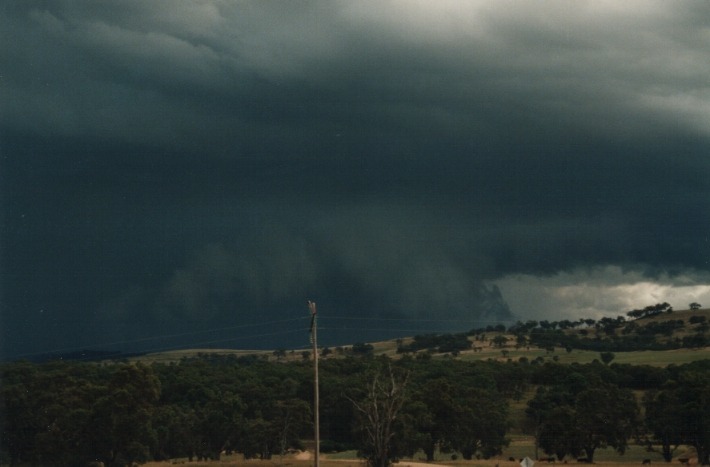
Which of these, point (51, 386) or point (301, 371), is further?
point (301, 371)

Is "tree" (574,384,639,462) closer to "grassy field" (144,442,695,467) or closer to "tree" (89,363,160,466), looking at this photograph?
"grassy field" (144,442,695,467)

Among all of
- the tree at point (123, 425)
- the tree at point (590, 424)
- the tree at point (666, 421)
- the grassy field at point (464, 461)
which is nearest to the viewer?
the grassy field at point (464, 461)

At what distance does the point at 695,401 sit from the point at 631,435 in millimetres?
11584

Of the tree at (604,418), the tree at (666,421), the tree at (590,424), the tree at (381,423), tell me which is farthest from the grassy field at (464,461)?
the tree at (666,421)

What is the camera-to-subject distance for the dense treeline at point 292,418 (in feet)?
414

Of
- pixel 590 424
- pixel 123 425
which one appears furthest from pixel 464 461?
pixel 123 425

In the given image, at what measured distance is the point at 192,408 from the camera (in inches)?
6137

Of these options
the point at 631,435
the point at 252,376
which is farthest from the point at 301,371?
the point at 631,435

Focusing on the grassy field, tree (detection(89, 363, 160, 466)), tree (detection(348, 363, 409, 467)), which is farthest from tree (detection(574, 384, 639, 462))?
tree (detection(89, 363, 160, 466))

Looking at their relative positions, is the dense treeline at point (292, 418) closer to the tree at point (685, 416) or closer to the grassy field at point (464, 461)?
the tree at point (685, 416)

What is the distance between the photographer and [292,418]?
449 feet

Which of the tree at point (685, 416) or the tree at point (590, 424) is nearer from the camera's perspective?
the tree at point (685, 416)

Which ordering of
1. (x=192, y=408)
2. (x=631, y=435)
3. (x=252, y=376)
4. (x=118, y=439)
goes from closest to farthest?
(x=118, y=439) < (x=631, y=435) < (x=192, y=408) < (x=252, y=376)

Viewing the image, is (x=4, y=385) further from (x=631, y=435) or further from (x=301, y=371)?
(x=631, y=435)
